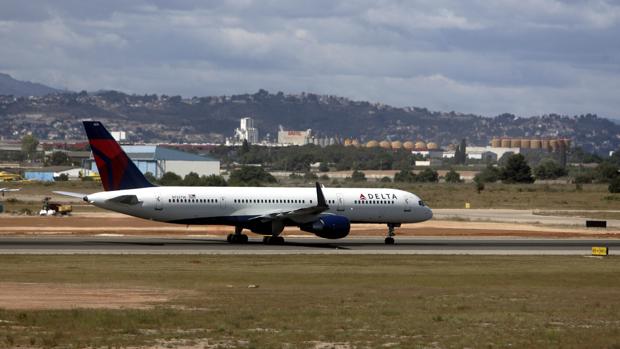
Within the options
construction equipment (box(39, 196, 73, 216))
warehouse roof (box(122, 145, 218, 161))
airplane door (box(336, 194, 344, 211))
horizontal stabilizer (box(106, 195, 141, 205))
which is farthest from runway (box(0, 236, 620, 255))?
warehouse roof (box(122, 145, 218, 161))

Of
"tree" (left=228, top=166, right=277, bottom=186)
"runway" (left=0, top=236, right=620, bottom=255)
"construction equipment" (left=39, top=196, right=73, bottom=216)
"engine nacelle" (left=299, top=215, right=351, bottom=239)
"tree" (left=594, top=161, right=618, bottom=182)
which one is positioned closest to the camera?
"runway" (left=0, top=236, right=620, bottom=255)

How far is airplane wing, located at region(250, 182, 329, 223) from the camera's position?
59562 millimetres

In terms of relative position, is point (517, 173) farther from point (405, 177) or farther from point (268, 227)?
point (268, 227)

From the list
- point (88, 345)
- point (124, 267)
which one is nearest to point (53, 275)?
point (124, 267)

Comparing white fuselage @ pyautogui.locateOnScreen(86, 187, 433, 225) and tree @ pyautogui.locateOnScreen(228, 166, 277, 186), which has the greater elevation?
tree @ pyautogui.locateOnScreen(228, 166, 277, 186)

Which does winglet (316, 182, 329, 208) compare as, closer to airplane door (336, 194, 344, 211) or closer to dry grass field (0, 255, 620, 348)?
airplane door (336, 194, 344, 211)

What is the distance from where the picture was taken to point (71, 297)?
34.4 m

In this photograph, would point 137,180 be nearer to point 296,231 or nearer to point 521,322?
point 296,231

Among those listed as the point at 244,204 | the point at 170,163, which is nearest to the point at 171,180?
the point at 170,163

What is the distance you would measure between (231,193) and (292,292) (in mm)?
24967

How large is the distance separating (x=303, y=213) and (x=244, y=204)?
3.59 meters

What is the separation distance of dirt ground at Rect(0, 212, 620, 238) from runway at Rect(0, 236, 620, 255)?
5.19m

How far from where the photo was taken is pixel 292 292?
1468 inches

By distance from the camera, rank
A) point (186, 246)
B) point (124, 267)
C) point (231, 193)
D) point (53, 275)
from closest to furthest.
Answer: point (53, 275) → point (124, 267) → point (186, 246) → point (231, 193)
